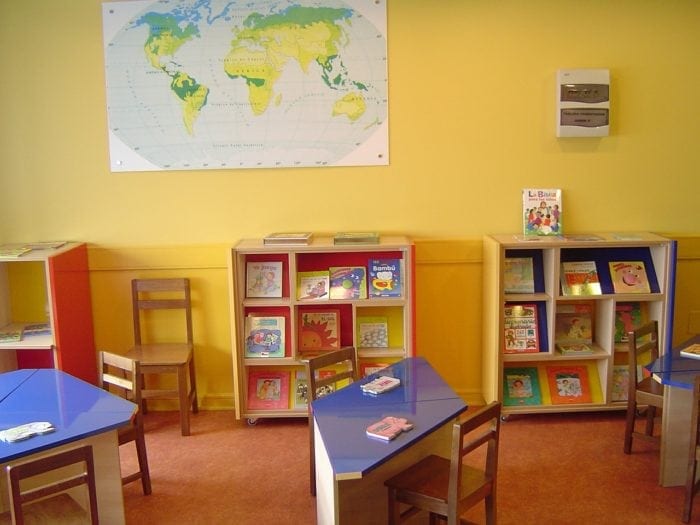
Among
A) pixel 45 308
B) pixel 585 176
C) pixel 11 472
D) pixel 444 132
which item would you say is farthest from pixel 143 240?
pixel 585 176

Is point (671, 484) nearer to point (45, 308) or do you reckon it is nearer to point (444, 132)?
point (444, 132)

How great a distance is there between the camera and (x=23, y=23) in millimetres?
4652

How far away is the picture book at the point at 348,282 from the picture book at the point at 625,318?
180 cm

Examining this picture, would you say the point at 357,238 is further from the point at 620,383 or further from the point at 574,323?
the point at 620,383

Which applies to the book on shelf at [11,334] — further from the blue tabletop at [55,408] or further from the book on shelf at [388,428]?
the book on shelf at [388,428]

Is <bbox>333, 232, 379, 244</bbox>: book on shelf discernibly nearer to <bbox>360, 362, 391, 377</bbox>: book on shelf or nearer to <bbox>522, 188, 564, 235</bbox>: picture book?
<bbox>360, 362, 391, 377</bbox>: book on shelf

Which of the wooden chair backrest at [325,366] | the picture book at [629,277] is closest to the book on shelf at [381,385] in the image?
the wooden chair backrest at [325,366]

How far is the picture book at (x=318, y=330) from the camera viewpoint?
477 cm

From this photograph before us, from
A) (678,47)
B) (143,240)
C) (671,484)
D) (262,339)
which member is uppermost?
(678,47)

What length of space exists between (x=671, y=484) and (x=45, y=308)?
4233 millimetres

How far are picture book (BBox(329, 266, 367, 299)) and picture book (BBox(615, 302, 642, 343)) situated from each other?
1798 millimetres

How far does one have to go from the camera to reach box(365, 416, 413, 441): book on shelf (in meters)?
2.89

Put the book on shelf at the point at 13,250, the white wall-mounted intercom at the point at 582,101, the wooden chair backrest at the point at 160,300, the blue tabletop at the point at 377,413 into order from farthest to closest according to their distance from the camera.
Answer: the wooden chair backrest at the point at 160,300, the white wall-mounted intercom at the point at 582,101, the book on shelf at the point at 13,250, the blue tabletop at the point at 377,413

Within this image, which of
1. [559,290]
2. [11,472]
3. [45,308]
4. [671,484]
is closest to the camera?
[11,472]
